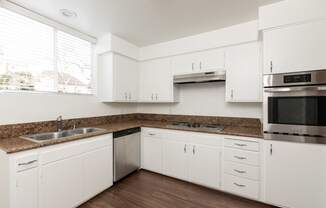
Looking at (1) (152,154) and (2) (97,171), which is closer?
(2) (97,171)

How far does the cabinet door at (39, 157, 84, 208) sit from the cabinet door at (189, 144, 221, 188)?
1.59 metres

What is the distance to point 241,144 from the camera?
214 centimetres

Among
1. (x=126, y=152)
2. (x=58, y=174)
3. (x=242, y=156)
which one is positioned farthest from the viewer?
(x=126, y=152)

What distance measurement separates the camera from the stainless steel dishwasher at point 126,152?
2523 mm

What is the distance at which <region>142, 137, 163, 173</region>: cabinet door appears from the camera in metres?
2.85

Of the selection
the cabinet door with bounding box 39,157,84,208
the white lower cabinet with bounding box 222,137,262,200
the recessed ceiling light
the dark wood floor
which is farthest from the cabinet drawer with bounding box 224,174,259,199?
the recessed ceiling light

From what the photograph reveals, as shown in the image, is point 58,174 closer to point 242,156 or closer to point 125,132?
point 125,132

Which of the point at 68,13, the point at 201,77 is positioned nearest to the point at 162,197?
the point at 201,77

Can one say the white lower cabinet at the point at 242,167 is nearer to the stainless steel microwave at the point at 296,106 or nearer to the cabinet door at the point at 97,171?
the stainless steel microwave at the point at 296,106

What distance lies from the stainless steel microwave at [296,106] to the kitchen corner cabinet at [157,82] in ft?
5.47

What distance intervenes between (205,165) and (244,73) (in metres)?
1.53

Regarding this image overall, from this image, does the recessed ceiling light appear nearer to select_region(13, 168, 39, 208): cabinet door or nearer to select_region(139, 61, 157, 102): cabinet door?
select_region(139, 61, 157, 102): cabinet door

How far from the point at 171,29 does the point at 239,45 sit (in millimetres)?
1112

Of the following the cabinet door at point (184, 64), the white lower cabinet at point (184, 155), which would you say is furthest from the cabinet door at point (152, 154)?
the cabinet door at point (184, 64)
